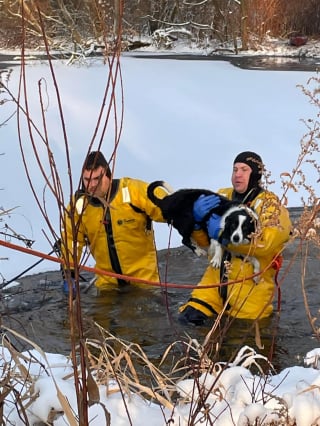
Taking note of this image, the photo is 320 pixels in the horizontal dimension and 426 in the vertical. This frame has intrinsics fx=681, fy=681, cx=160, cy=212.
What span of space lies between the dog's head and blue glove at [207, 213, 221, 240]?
0.26ft

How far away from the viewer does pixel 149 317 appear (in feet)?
17.1

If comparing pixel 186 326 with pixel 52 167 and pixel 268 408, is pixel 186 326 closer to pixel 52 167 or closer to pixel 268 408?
pixel 268 408

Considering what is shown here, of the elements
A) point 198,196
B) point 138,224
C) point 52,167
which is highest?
point 52,167

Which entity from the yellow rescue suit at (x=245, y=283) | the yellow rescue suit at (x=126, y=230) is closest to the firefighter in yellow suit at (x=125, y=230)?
the yellow rescue suit at (x=126, y=230)

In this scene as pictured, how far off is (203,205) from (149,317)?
3.58 feet

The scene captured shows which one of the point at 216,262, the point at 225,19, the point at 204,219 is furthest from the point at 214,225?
the point at 225,19

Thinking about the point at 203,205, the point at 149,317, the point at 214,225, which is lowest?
the point at 149,317

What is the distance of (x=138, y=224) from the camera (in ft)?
17.6

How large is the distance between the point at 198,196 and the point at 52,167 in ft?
11.1

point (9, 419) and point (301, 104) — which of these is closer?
point (9, 419)

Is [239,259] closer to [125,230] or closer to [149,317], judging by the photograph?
[149,317]

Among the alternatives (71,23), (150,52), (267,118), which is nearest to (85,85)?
(71,23)

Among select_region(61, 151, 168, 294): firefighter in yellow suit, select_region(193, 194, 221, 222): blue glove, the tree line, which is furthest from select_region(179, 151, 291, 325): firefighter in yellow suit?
the tree line

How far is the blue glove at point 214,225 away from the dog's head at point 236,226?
0.08m
